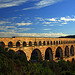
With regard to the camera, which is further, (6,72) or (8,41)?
(8,41)

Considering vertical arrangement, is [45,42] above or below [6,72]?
above

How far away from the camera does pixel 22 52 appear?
25484mm

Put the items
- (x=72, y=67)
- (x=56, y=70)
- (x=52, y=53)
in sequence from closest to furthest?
(x=56, y=70), (x=72, y=67), (x=52, y=53)

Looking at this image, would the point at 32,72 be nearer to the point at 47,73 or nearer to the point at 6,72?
the point at 47,73

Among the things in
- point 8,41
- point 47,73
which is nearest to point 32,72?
point 47,73

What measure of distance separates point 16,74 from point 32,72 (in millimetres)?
2277

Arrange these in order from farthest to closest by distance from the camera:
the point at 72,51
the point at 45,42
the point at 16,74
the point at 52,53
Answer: the point at 72,51, the point at 45,42, the point at 52,53, the point at 16,74

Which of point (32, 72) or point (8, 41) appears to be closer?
point (32, 72)

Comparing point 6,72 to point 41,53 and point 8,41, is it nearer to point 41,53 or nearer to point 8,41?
point 8,41

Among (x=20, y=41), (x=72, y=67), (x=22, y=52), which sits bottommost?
(x=72, y=67)

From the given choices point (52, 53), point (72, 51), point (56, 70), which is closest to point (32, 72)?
point (56, 70)

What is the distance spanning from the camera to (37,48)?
1129 inches

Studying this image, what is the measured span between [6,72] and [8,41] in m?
13.5

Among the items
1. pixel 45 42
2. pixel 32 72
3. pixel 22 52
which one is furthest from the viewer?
pixel 45 42
